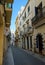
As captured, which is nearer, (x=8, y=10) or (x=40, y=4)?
(x=8, y=10)

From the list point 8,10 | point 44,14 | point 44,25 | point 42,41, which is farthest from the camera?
point 42,41

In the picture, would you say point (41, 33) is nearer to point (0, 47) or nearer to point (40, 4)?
point (40, 4)

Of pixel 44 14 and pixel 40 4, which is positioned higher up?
pixel 40 4

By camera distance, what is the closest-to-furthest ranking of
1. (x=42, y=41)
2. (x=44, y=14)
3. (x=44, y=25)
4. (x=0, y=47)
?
(x=0, y=47)
(x=44, y=14)
(x=44, y=25)
(x=42, y=41)

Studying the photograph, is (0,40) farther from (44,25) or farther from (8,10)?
(44,25)

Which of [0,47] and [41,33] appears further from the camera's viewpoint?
[41,33]

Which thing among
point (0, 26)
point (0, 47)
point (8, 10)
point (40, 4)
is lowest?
point (0, 47)

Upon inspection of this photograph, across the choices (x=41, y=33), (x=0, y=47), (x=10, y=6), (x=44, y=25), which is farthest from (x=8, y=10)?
(x=41, y=33)

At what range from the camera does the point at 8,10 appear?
1628 cm

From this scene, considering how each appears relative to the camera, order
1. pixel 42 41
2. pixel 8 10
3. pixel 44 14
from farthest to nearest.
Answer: pixel 42 41
pixel 44 14
pixel 8 10

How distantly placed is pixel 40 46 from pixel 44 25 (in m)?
3.82

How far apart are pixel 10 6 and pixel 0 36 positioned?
3.82 m

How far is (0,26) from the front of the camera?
13625 millimetres

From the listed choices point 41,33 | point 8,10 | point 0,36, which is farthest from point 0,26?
point 41,33
